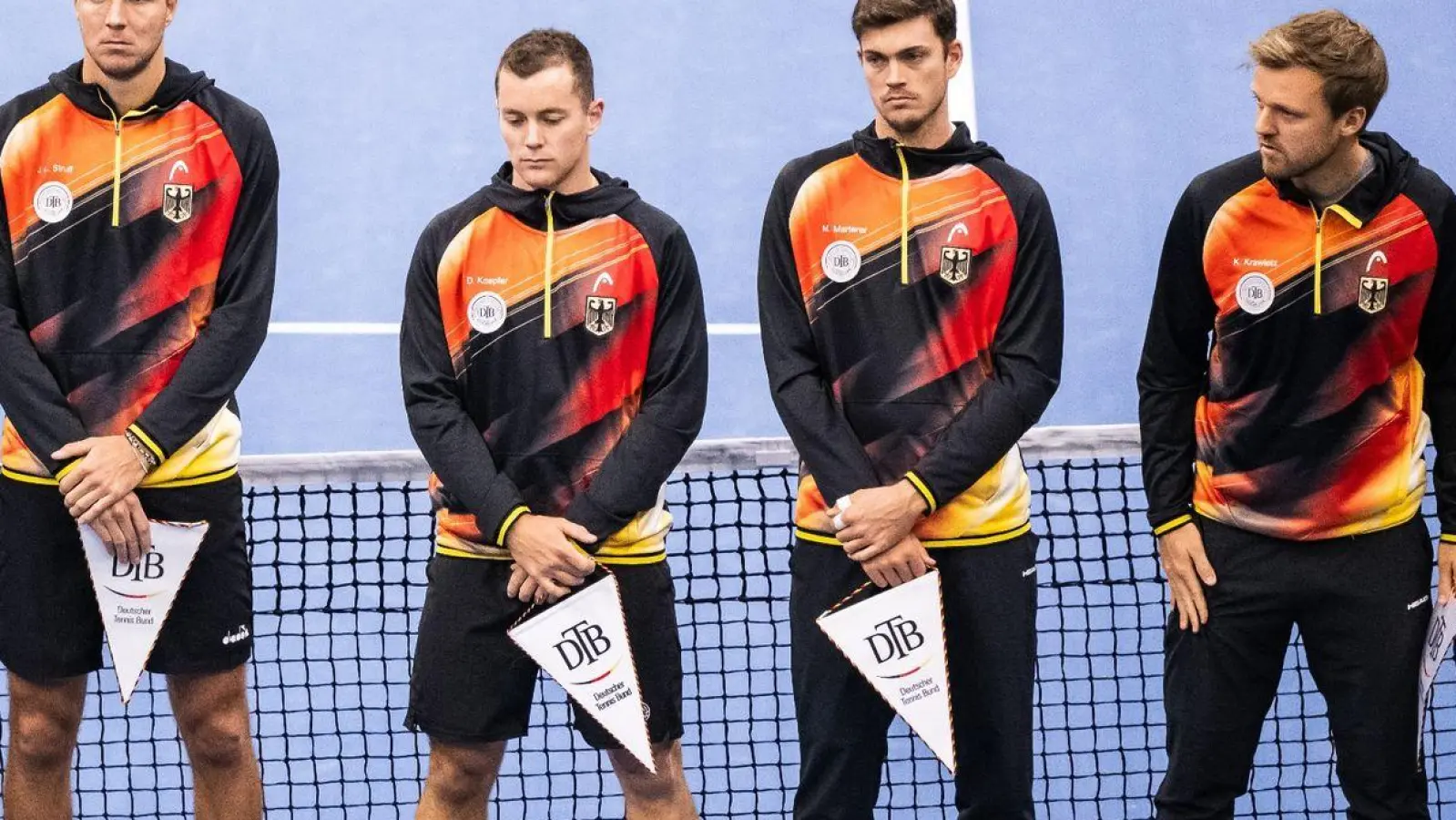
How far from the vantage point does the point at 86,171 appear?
514 centimetres

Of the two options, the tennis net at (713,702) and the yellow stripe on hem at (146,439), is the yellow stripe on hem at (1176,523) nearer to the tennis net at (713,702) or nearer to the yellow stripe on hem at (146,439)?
the tennis net at (713,702)

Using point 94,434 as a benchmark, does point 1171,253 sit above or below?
above

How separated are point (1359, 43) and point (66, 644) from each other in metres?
3.42

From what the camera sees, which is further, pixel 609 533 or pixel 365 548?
pixel 365 548

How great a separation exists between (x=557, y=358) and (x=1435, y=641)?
217cm

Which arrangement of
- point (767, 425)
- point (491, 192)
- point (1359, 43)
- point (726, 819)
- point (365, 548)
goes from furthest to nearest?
1. point (767, 425)
2. point (365, 548)
3. point (726, 819)
4. point (491, 192)
5. point (1359, 43)

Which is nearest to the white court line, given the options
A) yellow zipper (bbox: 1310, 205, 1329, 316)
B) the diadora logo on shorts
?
the diadora logo on shorts

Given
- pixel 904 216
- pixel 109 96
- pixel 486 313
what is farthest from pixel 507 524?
pixel 109 96

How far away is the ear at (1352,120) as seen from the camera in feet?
15.6

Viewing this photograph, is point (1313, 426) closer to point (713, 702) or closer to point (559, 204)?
point (559, 204)

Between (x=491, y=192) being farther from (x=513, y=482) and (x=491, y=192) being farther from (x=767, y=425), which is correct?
(x=767, y=425)

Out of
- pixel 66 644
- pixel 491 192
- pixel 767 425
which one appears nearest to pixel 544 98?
pixel 491 192

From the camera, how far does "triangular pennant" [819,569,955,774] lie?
488cm

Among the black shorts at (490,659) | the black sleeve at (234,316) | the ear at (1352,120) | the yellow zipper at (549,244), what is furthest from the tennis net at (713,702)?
the ear at (1352,120)
